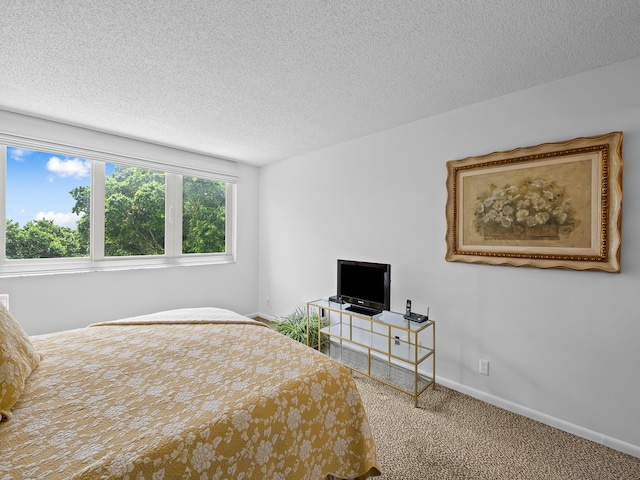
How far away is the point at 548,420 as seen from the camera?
205 cm

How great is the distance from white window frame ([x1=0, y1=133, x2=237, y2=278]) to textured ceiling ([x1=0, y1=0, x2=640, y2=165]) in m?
0.41

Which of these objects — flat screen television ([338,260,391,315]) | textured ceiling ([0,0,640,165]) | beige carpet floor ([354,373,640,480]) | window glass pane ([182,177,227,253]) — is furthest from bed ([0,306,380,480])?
window glass pane ([182,177,227,253])

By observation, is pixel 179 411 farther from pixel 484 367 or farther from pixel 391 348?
pixel 484 367

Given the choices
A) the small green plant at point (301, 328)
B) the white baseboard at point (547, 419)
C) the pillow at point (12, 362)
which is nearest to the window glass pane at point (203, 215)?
the small green plant at point (301, 328)

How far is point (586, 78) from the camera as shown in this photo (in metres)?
1.93

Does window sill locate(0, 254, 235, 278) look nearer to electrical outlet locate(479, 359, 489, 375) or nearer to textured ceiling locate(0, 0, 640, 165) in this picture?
textured ceiling locate(0, 0, 640, 165)

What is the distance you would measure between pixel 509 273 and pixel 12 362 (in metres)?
2.94

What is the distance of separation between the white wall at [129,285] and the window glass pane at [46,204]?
12.5 inches

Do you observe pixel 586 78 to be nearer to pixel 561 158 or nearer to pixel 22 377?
pixel 561 158

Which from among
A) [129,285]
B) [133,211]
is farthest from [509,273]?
[133,211]

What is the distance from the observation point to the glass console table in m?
2.46

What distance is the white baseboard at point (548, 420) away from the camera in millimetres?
1795

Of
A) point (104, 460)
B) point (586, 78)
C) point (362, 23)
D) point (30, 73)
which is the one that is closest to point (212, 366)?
point (104, 460)

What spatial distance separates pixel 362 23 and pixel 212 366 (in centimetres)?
193
